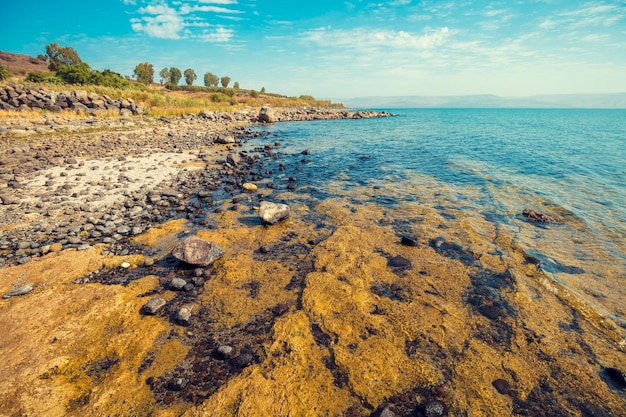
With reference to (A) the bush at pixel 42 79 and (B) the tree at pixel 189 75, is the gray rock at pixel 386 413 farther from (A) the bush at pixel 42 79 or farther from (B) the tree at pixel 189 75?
(B) the tree at pixel 189 75

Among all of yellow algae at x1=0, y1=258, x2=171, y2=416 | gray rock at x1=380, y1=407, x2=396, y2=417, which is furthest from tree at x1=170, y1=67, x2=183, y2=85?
gray rock at x1=380, y1=407, x2=396, y2=417

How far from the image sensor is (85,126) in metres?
26.4

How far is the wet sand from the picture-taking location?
4.13m

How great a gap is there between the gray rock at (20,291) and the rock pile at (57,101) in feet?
113

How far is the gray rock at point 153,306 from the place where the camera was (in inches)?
225

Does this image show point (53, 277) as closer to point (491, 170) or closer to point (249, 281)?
point (249, 281)

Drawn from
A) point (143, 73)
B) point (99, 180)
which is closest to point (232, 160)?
point (99, 180)

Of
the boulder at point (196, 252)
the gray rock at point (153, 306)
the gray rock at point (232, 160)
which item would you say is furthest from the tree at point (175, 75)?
the gray rock at point (153, 306)

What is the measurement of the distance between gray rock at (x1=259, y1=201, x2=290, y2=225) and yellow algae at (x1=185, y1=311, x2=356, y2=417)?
5.04 metres

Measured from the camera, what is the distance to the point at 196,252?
7.30 m

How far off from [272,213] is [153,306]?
15.9ft

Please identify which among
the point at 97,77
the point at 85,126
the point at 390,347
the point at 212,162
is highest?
the point at 97,77

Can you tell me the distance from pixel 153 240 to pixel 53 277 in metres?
2.44

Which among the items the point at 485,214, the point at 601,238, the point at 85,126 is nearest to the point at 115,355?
the point at 485,214
